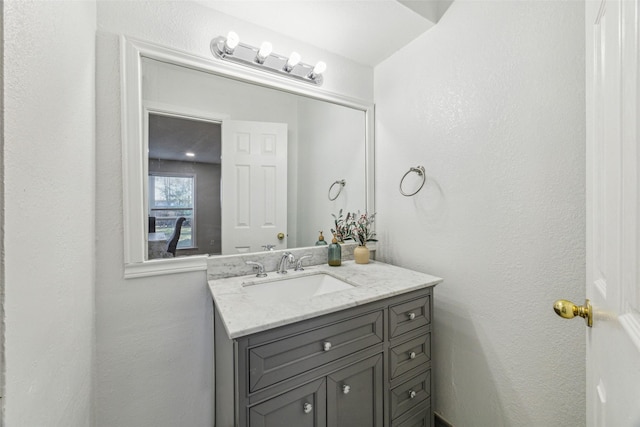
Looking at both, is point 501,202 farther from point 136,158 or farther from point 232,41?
point 136,158

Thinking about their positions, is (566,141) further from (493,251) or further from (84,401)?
(84,401)

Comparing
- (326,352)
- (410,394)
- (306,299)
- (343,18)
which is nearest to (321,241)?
(306,299)

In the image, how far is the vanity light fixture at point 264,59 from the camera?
1.25 meters

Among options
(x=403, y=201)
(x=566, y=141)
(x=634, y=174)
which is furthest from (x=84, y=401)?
(x=566, y=141)

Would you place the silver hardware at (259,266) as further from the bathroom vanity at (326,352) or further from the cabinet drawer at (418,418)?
the cabinet drawer at (418,418)

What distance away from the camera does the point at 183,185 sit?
1222 mm

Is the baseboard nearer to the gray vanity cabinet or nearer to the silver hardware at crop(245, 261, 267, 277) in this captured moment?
the gray vanity cabinet

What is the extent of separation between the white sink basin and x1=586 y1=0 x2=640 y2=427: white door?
2.68 feet

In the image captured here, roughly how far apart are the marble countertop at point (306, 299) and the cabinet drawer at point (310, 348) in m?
0.08

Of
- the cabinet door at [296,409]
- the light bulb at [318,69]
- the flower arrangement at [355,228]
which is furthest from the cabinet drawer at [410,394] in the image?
the light bulb at [318,69]

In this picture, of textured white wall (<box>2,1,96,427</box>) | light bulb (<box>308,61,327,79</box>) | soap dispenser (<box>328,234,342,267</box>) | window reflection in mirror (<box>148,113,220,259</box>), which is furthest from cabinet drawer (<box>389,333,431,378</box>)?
light bulb (<box>308,61,327,79</box>)

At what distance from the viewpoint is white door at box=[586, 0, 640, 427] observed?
1.27 ft

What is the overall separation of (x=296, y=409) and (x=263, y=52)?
5.19ft

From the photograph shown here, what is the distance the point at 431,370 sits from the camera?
1.25 metres
